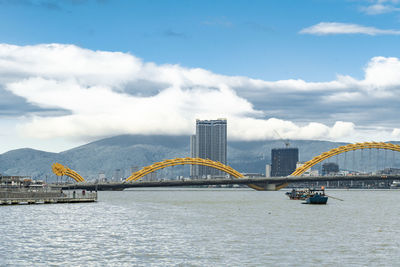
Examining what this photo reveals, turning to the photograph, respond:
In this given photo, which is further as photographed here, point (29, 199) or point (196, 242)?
point (29, 199)

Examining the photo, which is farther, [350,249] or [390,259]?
[350,249]

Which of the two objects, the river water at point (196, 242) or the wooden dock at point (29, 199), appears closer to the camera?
the river water at point (196, 242)

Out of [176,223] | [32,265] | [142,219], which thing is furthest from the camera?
[142,219]

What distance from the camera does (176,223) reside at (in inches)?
2896

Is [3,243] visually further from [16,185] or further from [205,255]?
[16,185]

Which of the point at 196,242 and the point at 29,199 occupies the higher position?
the point at 29,199

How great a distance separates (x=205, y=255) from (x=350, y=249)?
1253 cm

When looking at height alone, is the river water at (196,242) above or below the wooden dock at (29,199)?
below

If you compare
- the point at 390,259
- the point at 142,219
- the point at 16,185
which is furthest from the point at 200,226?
the point at 16,185

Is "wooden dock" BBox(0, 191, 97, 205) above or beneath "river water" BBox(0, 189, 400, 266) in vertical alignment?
above

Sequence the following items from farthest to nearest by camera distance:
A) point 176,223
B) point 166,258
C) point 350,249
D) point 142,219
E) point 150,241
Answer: point 142,219
point 176,223
point 150,241
point 350,249
point 166,258

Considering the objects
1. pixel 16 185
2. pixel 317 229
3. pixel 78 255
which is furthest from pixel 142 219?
pixel 16 185

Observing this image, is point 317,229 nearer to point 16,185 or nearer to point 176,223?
point 176,223

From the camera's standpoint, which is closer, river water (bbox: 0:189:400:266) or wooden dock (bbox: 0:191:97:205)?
river water (bbox: 0:189:400:266)
